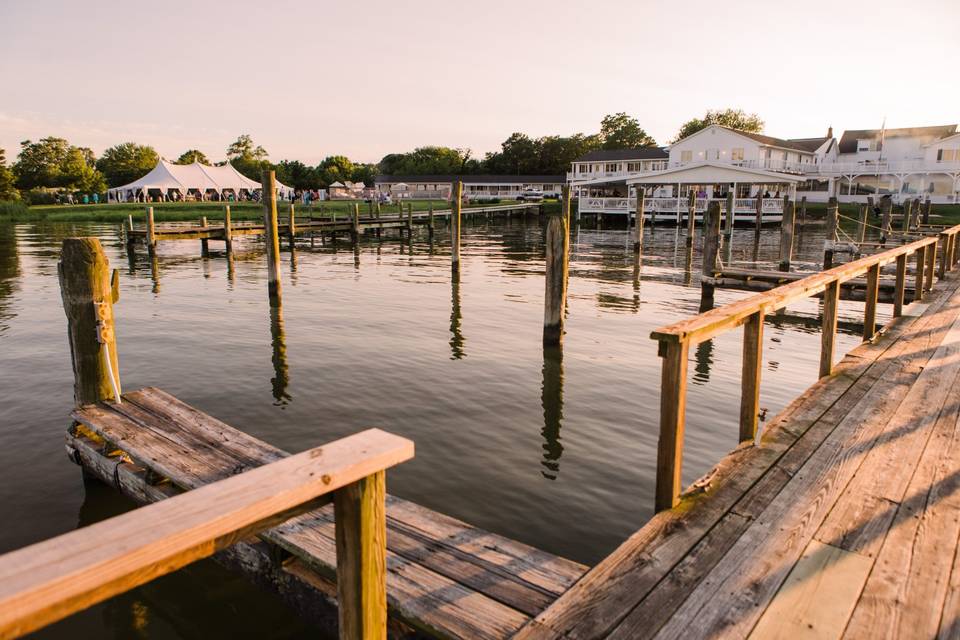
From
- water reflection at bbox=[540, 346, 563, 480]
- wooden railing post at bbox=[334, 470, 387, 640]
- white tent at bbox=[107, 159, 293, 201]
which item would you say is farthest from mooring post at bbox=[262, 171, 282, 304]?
white tent at bbox=[107, 159, 293, 201]

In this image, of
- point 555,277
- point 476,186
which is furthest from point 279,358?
point 476,186

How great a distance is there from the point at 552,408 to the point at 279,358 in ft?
17.8

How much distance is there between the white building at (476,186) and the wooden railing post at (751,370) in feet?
274

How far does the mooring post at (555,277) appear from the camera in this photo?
1206cm

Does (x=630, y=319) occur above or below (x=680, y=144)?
below

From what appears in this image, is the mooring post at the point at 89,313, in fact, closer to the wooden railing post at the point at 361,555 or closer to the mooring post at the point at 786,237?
the wooden railing post at the point at 361,555

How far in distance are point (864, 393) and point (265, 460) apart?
5.77m

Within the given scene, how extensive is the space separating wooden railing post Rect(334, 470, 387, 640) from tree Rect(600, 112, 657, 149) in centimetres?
10260

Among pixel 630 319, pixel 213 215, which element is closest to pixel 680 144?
pixel 213 215

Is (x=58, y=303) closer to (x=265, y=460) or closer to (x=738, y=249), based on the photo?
(x=265, y=460)

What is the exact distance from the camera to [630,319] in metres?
15.8

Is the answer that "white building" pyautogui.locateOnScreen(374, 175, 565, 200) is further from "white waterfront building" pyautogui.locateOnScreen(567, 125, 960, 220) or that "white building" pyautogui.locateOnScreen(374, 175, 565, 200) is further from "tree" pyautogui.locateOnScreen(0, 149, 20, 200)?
"tree" pyautogui.locateOnScreen(0, 149, 20, 200)

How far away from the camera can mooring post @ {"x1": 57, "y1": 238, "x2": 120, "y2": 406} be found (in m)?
6.20

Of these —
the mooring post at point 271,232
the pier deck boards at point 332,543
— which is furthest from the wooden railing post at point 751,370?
the mooring post at point 271,232
